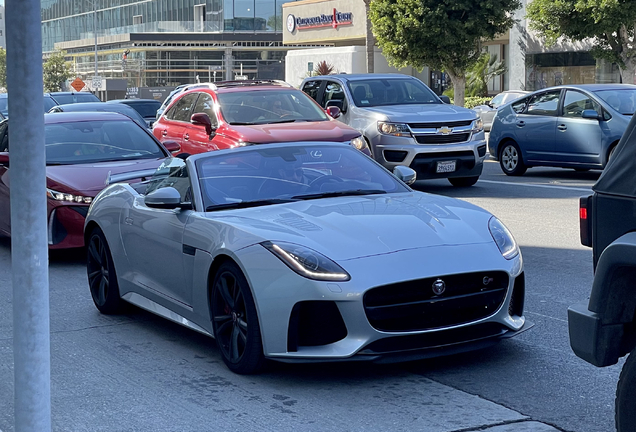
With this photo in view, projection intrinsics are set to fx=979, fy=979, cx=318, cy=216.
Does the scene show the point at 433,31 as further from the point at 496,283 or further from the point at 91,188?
the point at 496,283

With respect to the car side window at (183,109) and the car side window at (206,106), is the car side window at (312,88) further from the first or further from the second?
the car side window at (206,106)

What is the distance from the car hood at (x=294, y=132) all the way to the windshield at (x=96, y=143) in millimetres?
1917

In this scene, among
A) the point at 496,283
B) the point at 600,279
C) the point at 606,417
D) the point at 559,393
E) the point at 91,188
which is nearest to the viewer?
the point at 600,279

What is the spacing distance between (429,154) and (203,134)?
11.5 ft

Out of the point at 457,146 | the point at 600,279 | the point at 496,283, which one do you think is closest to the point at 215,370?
the point at 496,283

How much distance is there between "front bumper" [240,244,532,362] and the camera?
17.8 ft

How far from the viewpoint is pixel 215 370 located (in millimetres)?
6086

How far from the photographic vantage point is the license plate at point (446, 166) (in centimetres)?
1527

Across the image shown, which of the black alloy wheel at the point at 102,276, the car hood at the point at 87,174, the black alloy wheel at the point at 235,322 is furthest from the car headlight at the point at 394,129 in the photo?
the black alloy wheel at the point at 235,322

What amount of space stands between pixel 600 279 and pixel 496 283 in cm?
194

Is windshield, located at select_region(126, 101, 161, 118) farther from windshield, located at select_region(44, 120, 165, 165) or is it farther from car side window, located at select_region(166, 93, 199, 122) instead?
windshield, located at select_region(44, 120, 165, 165)

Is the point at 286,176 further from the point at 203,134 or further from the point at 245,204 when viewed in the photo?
the point at 203,134

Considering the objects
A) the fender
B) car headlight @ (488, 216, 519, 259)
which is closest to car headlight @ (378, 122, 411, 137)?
car headlight @ (488, 216, 519, 259)

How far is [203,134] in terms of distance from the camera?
1434 centimetres
